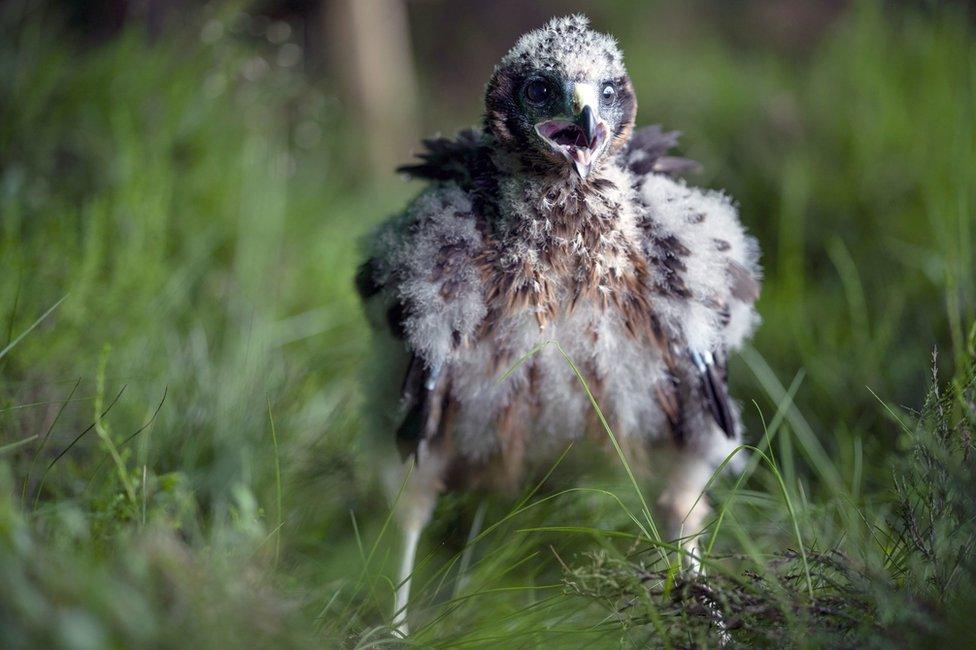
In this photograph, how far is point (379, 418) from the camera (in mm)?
2242

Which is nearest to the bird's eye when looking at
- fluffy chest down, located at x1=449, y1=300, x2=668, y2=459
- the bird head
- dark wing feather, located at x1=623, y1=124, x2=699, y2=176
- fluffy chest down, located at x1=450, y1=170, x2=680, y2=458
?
the bird head

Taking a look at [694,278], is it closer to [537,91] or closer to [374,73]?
[537,91]

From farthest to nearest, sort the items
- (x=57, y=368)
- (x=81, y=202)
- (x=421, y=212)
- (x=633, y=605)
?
(x=81, y=202) → (x=57, y=368) → (x=421, y=212) → (x=633, y=605)

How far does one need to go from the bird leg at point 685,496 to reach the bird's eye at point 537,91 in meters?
0.93

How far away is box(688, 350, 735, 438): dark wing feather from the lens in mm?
2015

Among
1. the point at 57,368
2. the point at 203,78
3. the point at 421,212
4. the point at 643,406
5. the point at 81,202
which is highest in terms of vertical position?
the point at 203,78

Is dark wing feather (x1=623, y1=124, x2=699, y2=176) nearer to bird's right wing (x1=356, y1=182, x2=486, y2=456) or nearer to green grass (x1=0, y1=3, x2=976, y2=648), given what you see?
bird's right wing (x1=356, y1=182, x2=486, y2=456)

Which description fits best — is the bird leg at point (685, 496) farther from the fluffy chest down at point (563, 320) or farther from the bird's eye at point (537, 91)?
the bird's eye at point (537, 91)

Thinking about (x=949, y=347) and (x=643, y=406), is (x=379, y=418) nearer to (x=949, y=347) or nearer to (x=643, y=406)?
(x=643, y=406)

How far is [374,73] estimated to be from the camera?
6.03 meters

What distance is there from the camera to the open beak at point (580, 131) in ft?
5.74

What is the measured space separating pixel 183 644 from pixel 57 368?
1540 millimetres

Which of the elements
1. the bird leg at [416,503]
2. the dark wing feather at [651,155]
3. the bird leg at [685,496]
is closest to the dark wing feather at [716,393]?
the bird leg at [685,496]

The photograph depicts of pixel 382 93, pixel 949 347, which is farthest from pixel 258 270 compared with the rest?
pixel 382 93
